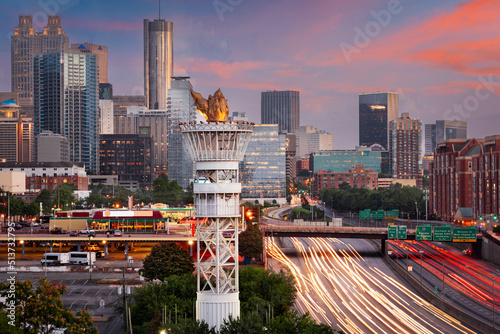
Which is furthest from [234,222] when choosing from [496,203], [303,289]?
[496,203]

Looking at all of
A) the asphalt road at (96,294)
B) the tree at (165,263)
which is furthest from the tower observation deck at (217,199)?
the tree at (165,263)

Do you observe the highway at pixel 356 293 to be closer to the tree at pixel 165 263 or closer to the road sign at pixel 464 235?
the road sign at pixel 464 235

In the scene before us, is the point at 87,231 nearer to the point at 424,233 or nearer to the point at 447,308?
→ the point at 424,233

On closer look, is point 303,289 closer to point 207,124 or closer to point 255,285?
point 255,285

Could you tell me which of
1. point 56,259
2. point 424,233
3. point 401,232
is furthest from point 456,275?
point 56,259

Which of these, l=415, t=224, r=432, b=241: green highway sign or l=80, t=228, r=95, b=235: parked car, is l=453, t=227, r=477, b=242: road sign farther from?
l=80, t=228, r=95, b=235: parked car
